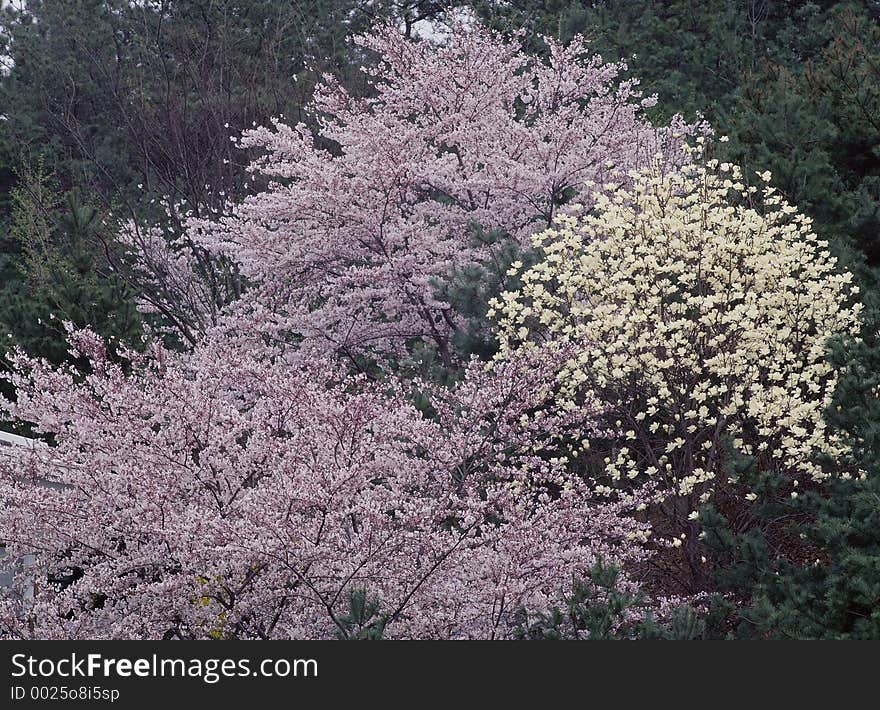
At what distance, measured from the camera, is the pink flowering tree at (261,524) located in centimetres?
571

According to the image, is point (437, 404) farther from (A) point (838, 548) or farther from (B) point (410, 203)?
(B) point (410, 203)

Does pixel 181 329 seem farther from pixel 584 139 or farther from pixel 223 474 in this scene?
pixel 223 474

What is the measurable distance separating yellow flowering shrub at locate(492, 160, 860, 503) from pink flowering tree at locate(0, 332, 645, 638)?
108 centimetres

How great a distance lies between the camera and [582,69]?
40.6ft

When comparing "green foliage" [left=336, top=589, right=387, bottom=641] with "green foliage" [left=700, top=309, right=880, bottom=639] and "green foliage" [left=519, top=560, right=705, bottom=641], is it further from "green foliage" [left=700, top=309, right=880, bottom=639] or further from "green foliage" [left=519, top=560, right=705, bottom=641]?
"green foliage" [left=700, top=309, right=880, bottom=639]

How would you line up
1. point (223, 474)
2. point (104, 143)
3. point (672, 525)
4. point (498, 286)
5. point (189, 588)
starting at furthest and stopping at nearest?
point (104, 143) < point (498, 286) < point (672, 525) < point (223, 474) < point (189, 588)

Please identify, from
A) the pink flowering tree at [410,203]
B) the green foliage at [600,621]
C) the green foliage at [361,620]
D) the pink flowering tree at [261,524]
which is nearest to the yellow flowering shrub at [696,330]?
the pink flowering tree at [261,524]

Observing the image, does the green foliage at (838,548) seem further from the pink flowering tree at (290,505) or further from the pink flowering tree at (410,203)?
the pink flowering tree at (410,203)

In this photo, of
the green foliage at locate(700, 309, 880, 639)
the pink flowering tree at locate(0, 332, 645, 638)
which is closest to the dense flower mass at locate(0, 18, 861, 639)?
the pink flowering tree at locate(0, 332, 645, 638)

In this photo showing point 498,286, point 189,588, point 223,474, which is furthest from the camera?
point 498,286

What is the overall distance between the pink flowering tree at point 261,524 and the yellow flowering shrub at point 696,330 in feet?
3.54

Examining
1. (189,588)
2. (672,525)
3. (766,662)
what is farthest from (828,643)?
(189,588)

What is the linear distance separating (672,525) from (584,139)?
435cm

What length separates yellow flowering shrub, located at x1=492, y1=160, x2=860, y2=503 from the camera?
7309 mm
